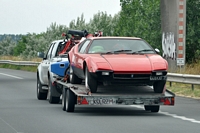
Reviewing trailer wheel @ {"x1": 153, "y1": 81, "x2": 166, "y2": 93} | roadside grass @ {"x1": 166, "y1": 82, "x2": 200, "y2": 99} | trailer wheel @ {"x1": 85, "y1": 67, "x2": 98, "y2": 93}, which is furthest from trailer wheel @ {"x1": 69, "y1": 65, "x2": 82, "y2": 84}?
roadside grass @ {"x1": 166, "y1": 82, "x2": 200, "y2": 99}

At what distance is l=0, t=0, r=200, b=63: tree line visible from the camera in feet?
138

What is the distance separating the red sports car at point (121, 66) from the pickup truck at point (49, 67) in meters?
2.74

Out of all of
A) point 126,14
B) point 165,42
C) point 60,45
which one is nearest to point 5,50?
point 126,14

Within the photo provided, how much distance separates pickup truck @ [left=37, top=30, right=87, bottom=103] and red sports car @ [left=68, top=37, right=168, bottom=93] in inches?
108

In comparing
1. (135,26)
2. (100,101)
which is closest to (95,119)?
(100,101)

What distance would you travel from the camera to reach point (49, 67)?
19.7 metres

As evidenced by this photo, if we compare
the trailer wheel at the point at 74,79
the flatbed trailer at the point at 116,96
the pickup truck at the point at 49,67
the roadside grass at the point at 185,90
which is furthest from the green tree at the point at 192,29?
the flatbed trailer at the point at 116,96

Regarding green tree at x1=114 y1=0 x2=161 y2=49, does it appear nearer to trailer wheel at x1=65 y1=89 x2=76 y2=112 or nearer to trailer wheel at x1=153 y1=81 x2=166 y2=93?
trailer wheel at x1=65 y1=89 x2=76 y2=112

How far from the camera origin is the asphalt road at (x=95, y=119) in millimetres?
12688

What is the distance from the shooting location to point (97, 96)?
599 inches

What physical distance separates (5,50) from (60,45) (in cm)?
13231

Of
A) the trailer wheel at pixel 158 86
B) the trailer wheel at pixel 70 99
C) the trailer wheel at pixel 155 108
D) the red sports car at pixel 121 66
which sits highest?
the red sports car at pixel 121 66

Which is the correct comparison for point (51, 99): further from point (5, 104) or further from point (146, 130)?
point (146, 130)

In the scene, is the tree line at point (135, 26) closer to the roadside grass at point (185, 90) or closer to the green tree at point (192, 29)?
the green tree at point (192, 29)
